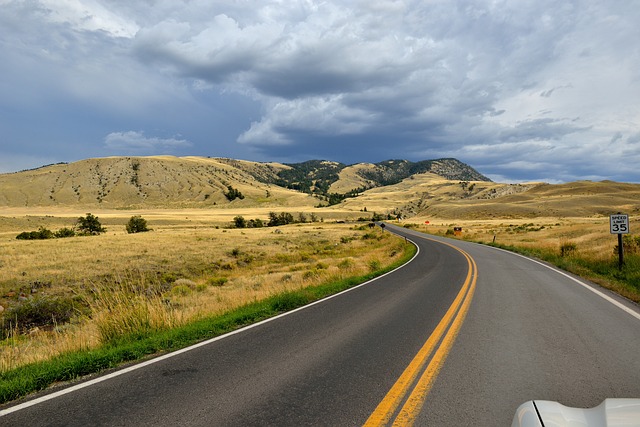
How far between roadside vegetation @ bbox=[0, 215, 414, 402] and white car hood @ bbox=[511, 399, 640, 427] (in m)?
6.04

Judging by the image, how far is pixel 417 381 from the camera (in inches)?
206

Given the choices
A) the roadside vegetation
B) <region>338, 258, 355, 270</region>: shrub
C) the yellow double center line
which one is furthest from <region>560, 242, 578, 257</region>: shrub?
the yellow double center line

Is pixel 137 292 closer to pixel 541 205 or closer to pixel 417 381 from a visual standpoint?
pixel 417 381

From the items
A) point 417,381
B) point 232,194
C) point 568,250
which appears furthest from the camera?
point 232,194

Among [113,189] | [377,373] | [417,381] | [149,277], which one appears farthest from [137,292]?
[113,189]

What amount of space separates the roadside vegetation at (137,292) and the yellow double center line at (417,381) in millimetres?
4220

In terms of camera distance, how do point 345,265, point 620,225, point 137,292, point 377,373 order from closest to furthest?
point 377,373, point 620,225, point 137,292, point 345,265

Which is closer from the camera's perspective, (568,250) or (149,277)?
(568,250)

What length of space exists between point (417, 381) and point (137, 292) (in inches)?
694

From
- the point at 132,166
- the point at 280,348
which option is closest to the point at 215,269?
the point at 280,348

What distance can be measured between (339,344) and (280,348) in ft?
3.62

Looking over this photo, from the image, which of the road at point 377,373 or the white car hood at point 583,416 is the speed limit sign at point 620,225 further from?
the white car hood at point 583,416

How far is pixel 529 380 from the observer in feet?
17.4

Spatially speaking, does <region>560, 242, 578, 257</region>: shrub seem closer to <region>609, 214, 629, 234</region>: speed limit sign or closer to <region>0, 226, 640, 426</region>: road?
<region>609, 214, 629, 234</region>: speed limit sign
